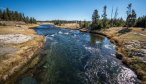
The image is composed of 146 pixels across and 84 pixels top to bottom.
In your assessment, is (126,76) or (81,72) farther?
(81,72)

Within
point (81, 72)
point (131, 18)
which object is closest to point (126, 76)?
point (81, 72)

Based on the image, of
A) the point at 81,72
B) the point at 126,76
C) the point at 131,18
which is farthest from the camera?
the point at 131,18

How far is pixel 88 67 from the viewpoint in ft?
90.8

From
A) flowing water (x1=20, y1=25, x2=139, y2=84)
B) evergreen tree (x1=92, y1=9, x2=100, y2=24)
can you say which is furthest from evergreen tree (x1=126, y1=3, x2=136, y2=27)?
flowing water (x1=20, y1=25, x2=139, y2=84)

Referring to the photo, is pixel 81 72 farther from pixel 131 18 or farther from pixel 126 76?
pixel 131 18

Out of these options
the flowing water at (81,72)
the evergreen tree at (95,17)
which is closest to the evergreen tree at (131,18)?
the evergreen tree at (95,17)

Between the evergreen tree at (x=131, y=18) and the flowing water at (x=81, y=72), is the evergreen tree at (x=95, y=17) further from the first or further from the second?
the flowing water at (x=81, y=72)

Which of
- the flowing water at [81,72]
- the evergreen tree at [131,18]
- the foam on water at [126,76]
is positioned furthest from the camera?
the evergreen tree at [131,18]

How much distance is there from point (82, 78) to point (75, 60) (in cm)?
960

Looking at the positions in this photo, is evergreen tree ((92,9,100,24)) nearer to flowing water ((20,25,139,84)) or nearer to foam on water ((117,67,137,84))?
flowing water ((20,25,139,84))

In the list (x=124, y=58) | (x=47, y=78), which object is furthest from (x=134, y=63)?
(x=47, y=78)

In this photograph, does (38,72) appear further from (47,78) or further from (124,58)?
(124,58)

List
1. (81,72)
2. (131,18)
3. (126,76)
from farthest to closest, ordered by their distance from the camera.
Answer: (131,18) < (81,72) < (126,76)

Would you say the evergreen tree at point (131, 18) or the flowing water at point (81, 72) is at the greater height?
the evergreen tree at point (131, 18)
